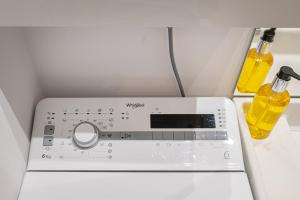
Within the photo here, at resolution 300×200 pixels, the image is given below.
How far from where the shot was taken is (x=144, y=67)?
696 mm

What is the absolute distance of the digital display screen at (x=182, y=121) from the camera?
66 centimetres

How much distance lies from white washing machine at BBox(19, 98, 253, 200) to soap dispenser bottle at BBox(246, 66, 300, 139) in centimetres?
6

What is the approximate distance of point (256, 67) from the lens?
0.73 metres

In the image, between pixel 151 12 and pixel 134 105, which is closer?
pixel 151 12

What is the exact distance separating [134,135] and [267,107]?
0.96 feet

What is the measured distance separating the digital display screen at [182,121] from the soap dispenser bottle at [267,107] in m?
0.11

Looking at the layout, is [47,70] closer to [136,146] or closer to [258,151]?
[136,146]

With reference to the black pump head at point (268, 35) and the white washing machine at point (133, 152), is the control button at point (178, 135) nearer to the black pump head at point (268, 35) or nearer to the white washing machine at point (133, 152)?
the white washing machine at point (133, 152)

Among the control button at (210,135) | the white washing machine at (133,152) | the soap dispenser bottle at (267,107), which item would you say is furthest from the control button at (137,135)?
the soap dispenser bottle at (267,107)

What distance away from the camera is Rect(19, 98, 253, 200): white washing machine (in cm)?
61

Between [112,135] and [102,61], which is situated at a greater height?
[102,61]

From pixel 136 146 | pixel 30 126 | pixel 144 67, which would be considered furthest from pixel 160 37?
pixel 30 126

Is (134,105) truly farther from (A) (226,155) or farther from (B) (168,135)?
(A) (226,155)

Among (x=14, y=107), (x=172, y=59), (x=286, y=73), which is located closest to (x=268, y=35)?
(x=286, y=73)
